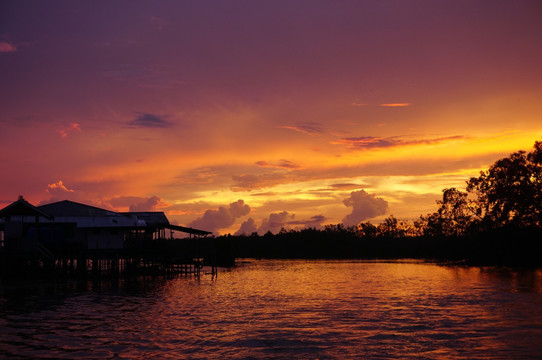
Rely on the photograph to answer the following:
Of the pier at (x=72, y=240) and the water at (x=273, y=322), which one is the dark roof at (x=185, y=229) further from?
the water at (x=273, y=322)

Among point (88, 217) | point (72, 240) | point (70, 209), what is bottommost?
point (72, 240)

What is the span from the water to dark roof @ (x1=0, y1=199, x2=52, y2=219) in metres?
6.05

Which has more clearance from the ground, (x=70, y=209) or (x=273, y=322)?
(x=70, y=209)

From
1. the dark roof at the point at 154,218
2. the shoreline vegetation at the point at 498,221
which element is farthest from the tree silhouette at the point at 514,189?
the dark roof at the point at 154,218

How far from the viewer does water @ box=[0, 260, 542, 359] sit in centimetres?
1958

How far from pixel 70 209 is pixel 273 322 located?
34.1m

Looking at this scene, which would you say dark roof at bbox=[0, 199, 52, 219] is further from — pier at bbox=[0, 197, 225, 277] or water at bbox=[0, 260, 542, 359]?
water at bbox=[0, 260, 542, 359]

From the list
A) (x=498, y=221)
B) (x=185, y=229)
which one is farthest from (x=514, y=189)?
(x=185, y=229)

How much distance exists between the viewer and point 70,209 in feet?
175

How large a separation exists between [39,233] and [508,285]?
4160 centimetres

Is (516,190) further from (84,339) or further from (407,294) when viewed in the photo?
(84,339)

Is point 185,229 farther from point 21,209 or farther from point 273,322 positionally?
point 273,322

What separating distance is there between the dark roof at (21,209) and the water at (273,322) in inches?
238

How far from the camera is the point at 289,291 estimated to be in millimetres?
41875
